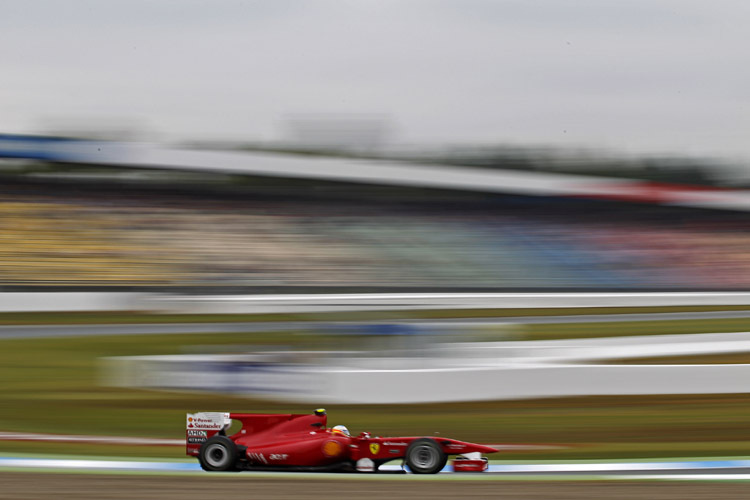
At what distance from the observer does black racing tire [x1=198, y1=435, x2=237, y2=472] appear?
4.09 meters

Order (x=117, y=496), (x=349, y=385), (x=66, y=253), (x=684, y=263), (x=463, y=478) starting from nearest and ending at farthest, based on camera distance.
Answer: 1. (x=117, y=496)
2. (x=463, y=478)
3. (x=349, y=385)
4. (x=66, y=253)
5. (x=684, y=263)

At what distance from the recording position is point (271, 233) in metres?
17.0

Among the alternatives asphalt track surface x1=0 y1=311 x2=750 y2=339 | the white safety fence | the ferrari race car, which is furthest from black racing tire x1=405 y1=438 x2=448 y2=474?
asphalt track surface x1=0 y1=311 x2=750 y2=339

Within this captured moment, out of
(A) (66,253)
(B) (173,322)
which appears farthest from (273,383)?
(A) (66,253)

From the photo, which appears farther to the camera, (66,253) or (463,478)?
(66,253)

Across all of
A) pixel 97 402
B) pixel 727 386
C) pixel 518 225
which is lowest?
pixel 97 402

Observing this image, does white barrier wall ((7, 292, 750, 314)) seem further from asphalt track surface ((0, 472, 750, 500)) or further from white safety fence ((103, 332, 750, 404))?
asphalt track surface ((0, 472, 750, 500))

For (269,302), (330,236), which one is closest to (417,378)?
(269,302)

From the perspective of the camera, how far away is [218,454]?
4.12 m

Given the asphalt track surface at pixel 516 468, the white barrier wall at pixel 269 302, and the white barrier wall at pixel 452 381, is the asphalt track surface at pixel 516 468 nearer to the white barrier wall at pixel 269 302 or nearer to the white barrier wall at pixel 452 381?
the white barrier wall at pixel 452 381

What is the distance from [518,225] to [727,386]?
520 inches

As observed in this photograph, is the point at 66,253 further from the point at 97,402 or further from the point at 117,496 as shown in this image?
the point at 117,496

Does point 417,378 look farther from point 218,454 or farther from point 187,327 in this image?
point 187,327

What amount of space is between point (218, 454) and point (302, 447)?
45cm
